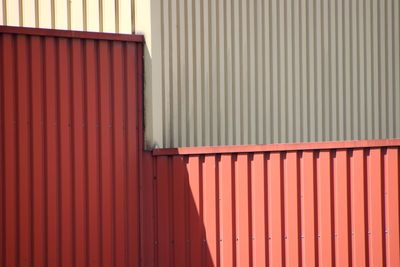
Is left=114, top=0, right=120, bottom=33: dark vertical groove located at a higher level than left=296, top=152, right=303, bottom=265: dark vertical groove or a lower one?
higher

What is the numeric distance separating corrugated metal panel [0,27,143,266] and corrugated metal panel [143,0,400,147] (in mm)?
543

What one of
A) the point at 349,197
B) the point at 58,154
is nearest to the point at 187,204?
the point at 58,154

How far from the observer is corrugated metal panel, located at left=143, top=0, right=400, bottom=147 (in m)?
10.7

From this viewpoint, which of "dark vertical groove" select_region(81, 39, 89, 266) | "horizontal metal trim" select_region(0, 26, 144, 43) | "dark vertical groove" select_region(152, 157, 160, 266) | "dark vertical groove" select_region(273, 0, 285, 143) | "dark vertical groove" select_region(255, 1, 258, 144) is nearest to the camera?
"horizontal metal trim" select_region(0, 26, 144, 43)

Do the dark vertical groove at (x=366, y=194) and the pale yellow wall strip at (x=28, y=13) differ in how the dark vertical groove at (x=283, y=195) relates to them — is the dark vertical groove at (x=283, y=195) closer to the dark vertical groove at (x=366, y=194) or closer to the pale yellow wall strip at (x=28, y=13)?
the dark vertical groove at (x=366, y=194)

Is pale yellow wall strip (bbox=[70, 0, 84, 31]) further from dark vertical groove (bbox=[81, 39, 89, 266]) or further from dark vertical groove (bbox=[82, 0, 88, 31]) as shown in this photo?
dark vertical groove (bbox=[81, 39, 89, 266])

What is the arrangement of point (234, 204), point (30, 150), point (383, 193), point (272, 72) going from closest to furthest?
point (383, 193) → point (30, 150) → point (234, 204) → point (272, 72)

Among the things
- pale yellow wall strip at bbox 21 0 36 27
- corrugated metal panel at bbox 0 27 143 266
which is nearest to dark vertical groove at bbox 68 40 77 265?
corrugated metal panel at bbox 0 27 143 266

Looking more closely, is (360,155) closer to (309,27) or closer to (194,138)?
(194,138)

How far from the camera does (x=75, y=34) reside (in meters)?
9.68

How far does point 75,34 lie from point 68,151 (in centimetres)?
143

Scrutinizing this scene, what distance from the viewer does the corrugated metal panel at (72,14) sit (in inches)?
414

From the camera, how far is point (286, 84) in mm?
11500

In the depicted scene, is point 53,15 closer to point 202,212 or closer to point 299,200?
point 202,212
